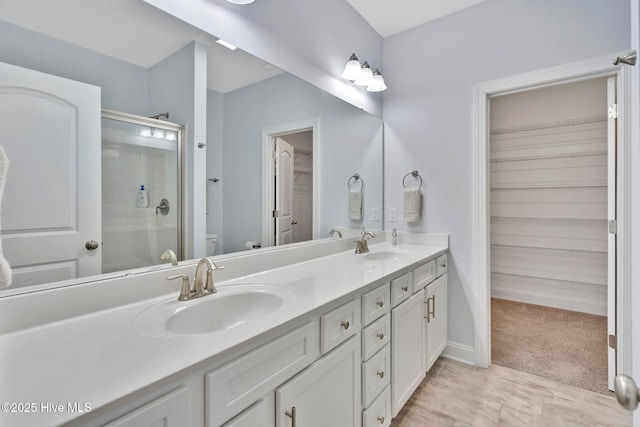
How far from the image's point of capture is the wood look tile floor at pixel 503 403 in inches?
62.7

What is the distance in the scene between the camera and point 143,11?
1.05 meters

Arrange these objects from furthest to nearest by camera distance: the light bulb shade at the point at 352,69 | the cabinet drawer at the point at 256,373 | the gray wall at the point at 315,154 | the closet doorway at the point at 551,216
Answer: the closet doorway at the point at 551,216, the light bulb shade at the point at 352,69, the gray wall at the point at 315,154, the cabinet drawer at the point at 256,373

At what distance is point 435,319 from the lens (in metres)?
1.99

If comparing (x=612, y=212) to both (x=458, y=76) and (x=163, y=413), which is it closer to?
(x=458, y=76)

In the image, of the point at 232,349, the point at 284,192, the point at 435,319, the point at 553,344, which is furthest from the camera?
the point at 553,344

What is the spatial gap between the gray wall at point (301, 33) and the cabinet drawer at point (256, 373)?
1.22 metres

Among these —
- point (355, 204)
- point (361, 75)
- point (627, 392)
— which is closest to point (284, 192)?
point (355, 204)

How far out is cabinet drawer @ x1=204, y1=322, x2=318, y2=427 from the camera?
68 cm

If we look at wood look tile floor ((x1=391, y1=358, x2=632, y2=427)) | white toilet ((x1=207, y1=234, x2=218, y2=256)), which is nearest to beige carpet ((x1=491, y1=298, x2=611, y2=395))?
wood look tile floor ((x1=391, y1=358, x2=632, y2=427))

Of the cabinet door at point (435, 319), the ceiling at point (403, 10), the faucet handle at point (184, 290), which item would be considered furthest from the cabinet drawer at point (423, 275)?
the ceiling at point (403, 10)

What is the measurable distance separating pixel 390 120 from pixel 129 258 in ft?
7.04

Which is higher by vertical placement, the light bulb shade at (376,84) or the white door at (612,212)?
the light bulb shade at (376,84)

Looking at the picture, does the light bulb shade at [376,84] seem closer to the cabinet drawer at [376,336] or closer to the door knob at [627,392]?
the cabinet drawer at [376,336]

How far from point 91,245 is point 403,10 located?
2.44 meters
